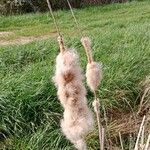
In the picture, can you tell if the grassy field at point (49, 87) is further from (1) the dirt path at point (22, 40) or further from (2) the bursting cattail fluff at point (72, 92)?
(2) the bursting cattail fluff at point (72, 92)

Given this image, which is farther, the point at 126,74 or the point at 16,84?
the point at 126,74

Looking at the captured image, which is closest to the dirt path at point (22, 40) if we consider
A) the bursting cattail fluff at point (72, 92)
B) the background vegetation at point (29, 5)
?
the background vegetation at point (29, 5)

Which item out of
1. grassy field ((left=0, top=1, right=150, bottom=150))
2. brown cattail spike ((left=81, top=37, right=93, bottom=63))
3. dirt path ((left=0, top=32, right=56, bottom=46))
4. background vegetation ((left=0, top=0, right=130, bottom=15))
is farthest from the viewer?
background vegetation ((left=0, top=0, right=130, bottom=15))

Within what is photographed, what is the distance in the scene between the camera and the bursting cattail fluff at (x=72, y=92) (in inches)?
64.3

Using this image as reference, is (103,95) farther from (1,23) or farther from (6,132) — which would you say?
(1,23)

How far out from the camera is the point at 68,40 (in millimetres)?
6555

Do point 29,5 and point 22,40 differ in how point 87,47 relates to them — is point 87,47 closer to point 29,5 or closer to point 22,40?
point 22,40

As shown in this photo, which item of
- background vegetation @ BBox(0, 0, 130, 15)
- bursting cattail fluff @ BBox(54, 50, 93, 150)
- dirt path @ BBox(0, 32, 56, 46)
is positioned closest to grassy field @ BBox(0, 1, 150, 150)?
dirt path @ BBox(0, 32, 56, 46)

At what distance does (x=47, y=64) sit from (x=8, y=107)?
4.79 ft

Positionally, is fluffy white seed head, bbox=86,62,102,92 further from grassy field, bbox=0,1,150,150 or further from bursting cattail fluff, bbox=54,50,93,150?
→ grassy field, bbox=0,1,150,150

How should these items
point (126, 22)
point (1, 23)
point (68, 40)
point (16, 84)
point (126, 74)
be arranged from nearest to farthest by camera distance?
1. point (16, 84)
2. point (126, 74)
3. point (68, 40)
4. point (126, 22)
5. point (1, 23)

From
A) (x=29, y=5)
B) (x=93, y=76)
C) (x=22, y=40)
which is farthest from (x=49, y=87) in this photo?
(x=29, y=5)

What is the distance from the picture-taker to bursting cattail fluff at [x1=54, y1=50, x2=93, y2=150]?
163 centimetres

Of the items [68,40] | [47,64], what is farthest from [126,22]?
[47,64]
